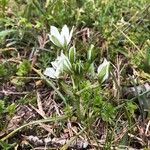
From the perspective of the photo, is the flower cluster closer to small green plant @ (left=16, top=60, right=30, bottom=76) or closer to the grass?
the grass

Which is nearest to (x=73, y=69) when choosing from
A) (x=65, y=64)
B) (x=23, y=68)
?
(x=65, y=64)

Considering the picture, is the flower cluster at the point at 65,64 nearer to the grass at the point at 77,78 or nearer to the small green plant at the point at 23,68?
the grass at the point at 77,78

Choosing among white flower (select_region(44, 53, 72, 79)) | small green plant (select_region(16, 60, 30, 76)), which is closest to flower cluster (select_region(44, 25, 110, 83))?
white flower (select_region(44, 53, 72, 79))

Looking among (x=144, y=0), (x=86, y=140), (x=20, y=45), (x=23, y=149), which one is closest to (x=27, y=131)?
(x=23, y=149)

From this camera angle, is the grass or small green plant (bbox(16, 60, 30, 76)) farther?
small green plant (bbox(16, 60, 30, 76))

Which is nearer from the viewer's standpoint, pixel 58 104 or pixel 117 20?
pixel 58 104

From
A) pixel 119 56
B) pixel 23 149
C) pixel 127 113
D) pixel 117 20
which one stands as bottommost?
pixel 23 149

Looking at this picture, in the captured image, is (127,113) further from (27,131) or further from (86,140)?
(27,131)

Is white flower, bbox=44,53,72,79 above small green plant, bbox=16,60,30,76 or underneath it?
above
